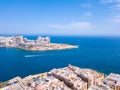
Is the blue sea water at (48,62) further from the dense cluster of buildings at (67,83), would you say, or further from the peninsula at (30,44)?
the peninsula at (30,44)

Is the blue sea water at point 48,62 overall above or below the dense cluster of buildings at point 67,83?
below

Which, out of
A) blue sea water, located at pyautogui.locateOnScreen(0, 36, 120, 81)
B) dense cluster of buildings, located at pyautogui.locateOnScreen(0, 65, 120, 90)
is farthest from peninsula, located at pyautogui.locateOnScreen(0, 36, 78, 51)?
dense cluster of buildings, located at pyautogui.locateOnScreen(0, 65, 120, 90)

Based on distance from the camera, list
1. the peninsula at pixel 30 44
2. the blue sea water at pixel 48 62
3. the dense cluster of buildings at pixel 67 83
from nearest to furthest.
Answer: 1. the dense cluster of buildings at pixel 67 83
2. the blue sea water at pixel 48 62
3. the peninsula at pixel 30 44

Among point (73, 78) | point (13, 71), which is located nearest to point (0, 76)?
point (13, 71)

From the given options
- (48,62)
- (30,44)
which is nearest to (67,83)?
(48,62)

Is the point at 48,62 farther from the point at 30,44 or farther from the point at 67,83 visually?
A: the point at 30,44

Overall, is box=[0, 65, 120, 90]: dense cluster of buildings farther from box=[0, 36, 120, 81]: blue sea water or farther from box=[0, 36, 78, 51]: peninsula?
box=[0, 36, 78, 51]: peninsula

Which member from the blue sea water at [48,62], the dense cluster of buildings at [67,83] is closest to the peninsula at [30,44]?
the blue sea water at [48,62]

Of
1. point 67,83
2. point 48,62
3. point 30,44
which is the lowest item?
point 48,62

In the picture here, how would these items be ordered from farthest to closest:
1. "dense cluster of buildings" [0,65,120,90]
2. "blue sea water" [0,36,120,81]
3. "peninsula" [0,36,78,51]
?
"peninsula" [0,36,78,51] < "blue sea water" [0,36,120,81] < "dense cluster of buildings" [0,65,120,90]

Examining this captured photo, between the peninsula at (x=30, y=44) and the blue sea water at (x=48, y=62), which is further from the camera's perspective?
the peninsula at (x=30, y=44)

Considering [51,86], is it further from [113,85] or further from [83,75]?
[113,85]
